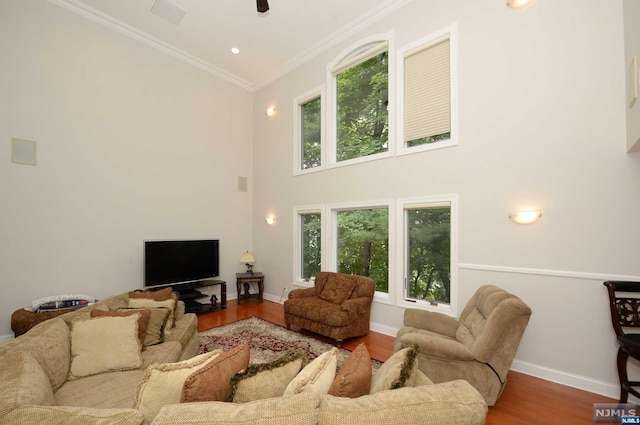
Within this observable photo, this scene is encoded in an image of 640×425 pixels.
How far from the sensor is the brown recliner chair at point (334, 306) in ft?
12.7

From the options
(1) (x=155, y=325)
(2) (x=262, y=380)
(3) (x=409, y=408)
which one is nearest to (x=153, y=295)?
(1) (x=155, y=325)

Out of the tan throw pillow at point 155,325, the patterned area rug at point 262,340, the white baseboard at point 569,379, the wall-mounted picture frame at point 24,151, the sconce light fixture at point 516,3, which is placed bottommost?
the patterned area rug at point 262,340

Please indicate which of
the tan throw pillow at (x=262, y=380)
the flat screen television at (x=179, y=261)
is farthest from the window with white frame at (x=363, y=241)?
the tan throw pillow at (x=262, y=380)

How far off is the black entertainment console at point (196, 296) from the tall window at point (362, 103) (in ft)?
11.1

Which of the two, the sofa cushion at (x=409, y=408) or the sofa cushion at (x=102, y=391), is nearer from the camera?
the sofa cushion at (x=409, y=408)

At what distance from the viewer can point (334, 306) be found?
409 centimetres

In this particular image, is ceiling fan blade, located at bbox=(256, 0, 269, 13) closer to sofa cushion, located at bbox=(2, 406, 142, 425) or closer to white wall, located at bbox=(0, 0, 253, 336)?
white wall, located at bbox=(0, 0, 253, 336)

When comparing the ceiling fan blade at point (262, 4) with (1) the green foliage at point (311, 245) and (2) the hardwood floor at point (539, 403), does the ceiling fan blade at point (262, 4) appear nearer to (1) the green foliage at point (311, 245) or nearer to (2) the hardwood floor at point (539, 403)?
(1) the green foliage at point (311, 245)

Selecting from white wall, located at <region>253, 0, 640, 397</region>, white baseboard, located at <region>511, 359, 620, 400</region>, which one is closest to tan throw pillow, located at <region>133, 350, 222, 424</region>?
white wall, located at <region>253, 0, 640, 397</region>

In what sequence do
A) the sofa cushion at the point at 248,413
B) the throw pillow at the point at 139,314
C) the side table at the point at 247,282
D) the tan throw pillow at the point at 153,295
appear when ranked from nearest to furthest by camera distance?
the sofa cushion at the point at 248,413
the throw pillow at the point at 139,314
the tan throw pillow at the point at 153,295
the side table at the point at 247,282

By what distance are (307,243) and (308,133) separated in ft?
7.34

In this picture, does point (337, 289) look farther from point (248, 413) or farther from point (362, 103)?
point (248, 413)

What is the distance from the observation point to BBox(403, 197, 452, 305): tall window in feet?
12.7

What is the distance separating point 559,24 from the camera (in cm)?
303
